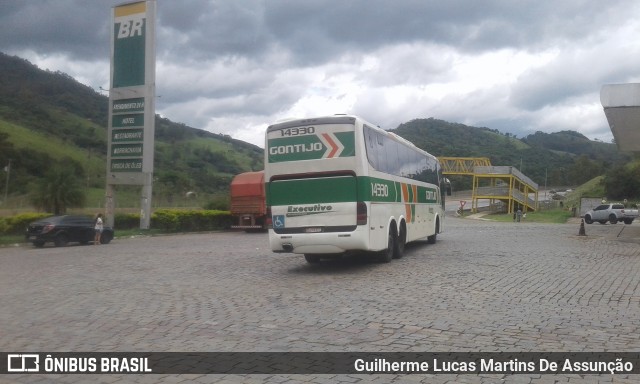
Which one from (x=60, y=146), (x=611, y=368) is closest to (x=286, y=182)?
(x=611, y=368)

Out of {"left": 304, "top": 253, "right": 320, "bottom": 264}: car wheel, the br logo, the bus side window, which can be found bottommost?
{"left": 304, "top": 253, "right": 320, "bottom": 264}: car wheel

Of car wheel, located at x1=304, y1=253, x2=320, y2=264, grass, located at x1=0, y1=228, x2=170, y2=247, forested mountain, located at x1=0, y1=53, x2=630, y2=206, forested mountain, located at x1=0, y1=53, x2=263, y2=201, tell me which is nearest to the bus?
car wheel, located at x1=304, y1=253, x2=320, y2=264

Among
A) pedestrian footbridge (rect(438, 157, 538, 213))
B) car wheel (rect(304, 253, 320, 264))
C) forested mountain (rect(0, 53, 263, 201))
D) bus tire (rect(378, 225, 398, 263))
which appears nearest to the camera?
bus tire (rect(378, 225, 398, 263))

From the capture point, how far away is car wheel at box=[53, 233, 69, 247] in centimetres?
2355

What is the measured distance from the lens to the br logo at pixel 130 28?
30.2m

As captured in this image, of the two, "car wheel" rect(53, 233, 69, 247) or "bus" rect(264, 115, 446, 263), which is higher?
"bus" rect(264, 115, 446, 263)

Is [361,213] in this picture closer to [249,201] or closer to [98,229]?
[98,229]

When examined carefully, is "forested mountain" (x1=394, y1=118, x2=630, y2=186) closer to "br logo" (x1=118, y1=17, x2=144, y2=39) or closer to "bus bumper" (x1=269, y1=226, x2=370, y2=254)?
"br logo" (x1=118, y1=17, x2=144, y2=39)

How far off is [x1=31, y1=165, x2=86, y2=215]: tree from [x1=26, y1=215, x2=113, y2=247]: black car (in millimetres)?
7257

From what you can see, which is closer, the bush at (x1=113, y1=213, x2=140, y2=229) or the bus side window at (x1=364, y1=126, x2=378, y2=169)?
the bus side window at (x1=364, y1=126, x2=378, y2=169)

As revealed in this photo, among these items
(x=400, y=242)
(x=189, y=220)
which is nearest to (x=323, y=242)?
(x=400, y=242)

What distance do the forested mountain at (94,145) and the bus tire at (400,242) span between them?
29243 millimetres

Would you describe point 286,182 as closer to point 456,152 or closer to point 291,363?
point 291,363

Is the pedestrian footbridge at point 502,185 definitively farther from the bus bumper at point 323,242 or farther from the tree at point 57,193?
the bus bumper at point 323,242
